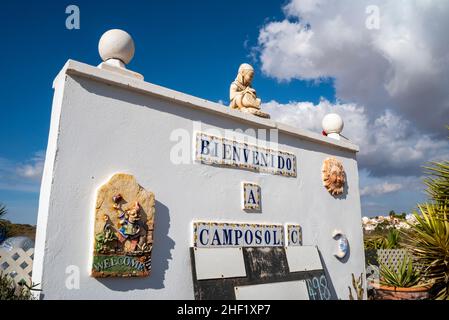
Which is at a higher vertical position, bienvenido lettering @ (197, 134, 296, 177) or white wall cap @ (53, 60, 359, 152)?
white wall cap @ (53, 60, 359, 152)

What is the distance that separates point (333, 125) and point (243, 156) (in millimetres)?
2781

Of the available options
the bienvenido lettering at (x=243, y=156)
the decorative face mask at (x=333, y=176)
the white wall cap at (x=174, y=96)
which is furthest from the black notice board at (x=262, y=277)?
the white wall cap at (x=174, y=96)

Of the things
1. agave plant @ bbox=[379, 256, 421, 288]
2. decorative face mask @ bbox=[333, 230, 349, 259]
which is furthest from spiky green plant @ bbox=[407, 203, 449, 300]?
decorative face mask @ bbox=[333, 230, 349, 259]

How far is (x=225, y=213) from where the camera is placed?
4598mm

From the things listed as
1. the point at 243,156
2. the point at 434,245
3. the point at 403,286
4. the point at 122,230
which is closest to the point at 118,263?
the point at 122,230

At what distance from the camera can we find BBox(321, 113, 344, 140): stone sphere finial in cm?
693

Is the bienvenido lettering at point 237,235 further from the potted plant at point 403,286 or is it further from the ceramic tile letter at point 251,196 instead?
the potted plant at point 403,286

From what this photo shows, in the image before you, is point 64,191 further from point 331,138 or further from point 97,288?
point 331,138

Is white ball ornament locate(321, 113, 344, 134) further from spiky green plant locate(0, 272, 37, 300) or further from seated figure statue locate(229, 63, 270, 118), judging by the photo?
spiky green plant locate(0, 272, 37, 300)

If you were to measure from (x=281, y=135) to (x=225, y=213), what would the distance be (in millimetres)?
1690

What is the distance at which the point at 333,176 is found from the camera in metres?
6.18

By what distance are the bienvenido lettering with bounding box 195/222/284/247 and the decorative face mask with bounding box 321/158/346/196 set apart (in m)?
1.50

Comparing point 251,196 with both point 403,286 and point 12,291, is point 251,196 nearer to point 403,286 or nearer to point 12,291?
point 12,291
